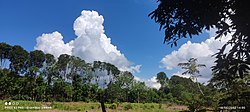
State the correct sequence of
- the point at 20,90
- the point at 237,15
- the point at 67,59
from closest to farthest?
the point at 237,15 < the point at 20,90 < the point at 67,59

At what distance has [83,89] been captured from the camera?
51.2m

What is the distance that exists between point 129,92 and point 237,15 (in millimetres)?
55171

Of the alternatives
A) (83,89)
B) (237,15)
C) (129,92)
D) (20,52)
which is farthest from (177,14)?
(20,52)

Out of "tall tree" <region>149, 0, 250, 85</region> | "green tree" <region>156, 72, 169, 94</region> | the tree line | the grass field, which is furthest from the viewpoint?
"green tree" <region>156, 72, 169, 94</region>

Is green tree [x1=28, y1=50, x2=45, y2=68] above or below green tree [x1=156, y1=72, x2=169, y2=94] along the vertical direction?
above

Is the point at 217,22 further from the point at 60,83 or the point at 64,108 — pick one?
the point at 60,83

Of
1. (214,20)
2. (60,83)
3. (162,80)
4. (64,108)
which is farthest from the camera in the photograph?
(162,80)

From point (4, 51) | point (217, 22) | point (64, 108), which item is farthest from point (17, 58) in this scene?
point (217, 22)

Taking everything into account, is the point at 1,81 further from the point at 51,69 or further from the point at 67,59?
the point at 67,59

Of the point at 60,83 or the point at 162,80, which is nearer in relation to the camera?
the point at 60,83

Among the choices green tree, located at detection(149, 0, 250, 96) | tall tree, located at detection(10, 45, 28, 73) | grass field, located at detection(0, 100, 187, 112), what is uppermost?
tall tree, located at detection(10, 45, 28, 73)

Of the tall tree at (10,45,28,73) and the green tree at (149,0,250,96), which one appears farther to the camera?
the tall tree at (10,45,28,73)

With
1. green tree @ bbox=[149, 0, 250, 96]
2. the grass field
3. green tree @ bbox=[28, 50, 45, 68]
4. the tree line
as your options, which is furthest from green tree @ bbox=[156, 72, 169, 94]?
green tree @ bbox=[149, 0, 250, 96]

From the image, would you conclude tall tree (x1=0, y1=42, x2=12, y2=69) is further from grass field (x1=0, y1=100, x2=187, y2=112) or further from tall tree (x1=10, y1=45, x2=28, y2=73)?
grass field (x1=0, y1=100, x2=187, y2=112)
